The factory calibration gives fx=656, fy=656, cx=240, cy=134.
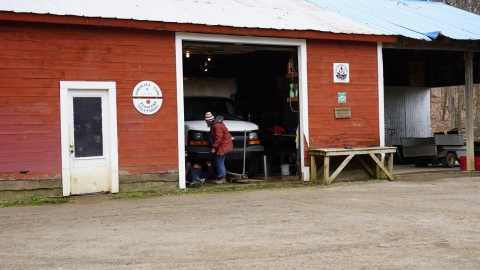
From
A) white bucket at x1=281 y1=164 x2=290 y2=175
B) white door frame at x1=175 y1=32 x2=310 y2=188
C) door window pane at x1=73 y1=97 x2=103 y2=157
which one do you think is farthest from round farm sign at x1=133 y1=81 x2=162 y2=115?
white bucket at x1=281 y1=164 x2=290 y2=175

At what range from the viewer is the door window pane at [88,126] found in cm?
1313

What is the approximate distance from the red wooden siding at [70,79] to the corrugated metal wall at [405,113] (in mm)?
12091

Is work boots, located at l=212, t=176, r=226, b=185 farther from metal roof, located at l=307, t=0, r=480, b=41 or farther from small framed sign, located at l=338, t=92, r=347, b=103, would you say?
metal roof, located at l=307, t=0, r=480, b=41

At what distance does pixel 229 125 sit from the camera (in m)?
16.1

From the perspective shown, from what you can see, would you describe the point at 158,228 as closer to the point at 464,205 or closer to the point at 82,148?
the point at 82,148

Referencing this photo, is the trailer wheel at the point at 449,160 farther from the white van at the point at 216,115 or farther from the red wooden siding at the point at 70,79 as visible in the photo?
the red wooden siding at the point at 70,79

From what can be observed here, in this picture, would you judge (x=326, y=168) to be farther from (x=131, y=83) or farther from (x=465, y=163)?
(x=465, y=163)

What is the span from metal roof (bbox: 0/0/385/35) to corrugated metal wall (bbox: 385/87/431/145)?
22.5ft

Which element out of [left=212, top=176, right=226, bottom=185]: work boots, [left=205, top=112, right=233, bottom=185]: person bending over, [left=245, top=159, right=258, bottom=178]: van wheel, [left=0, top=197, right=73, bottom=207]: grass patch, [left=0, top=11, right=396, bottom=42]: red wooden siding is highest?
[left=0, top=11, right=396, bottom=42]: red wooden siding

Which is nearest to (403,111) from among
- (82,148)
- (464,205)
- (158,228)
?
(464,205)

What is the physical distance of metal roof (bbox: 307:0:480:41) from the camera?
17172 mm

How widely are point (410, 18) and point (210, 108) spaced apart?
21.9 feet

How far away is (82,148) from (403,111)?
14.5 metres

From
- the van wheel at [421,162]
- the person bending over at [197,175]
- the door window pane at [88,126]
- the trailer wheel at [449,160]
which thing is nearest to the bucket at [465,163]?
the trailer wheel at [449,160]
